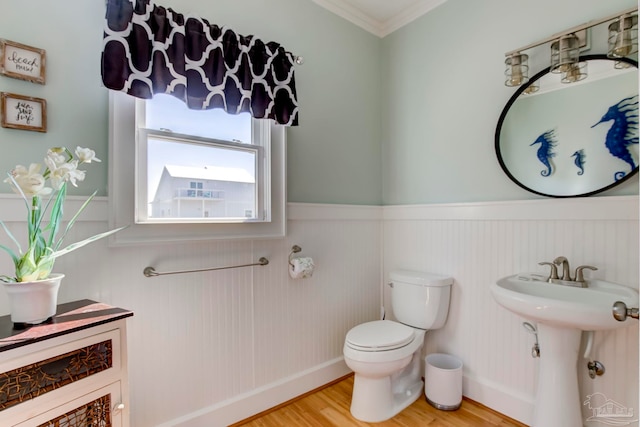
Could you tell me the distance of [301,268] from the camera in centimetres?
191

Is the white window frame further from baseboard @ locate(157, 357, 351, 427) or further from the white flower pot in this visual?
baseboard @ locate(157, 357, 351, 427)

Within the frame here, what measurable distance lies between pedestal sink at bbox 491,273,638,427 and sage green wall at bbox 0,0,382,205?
3.91 feet

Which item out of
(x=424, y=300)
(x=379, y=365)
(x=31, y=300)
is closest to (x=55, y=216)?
(x=31, y=300)

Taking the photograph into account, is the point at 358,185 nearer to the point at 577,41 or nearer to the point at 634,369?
the point at 577,41

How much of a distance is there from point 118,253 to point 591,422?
229 cm

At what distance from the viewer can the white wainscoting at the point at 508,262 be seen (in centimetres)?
147

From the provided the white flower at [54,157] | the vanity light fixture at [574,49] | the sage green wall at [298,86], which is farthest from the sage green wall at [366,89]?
the white flower at [54,157]

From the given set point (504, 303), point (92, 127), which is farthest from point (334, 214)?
point (92, 127)

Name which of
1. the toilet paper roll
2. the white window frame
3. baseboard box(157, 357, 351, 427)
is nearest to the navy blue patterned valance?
the white window frame

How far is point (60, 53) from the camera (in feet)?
4.29

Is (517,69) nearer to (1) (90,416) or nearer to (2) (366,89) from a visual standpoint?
(2) (366,89)

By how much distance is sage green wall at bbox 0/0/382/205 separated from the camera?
126 centimetres

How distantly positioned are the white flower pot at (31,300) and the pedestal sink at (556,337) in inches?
67.4

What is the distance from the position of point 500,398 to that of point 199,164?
2084 millimetres
